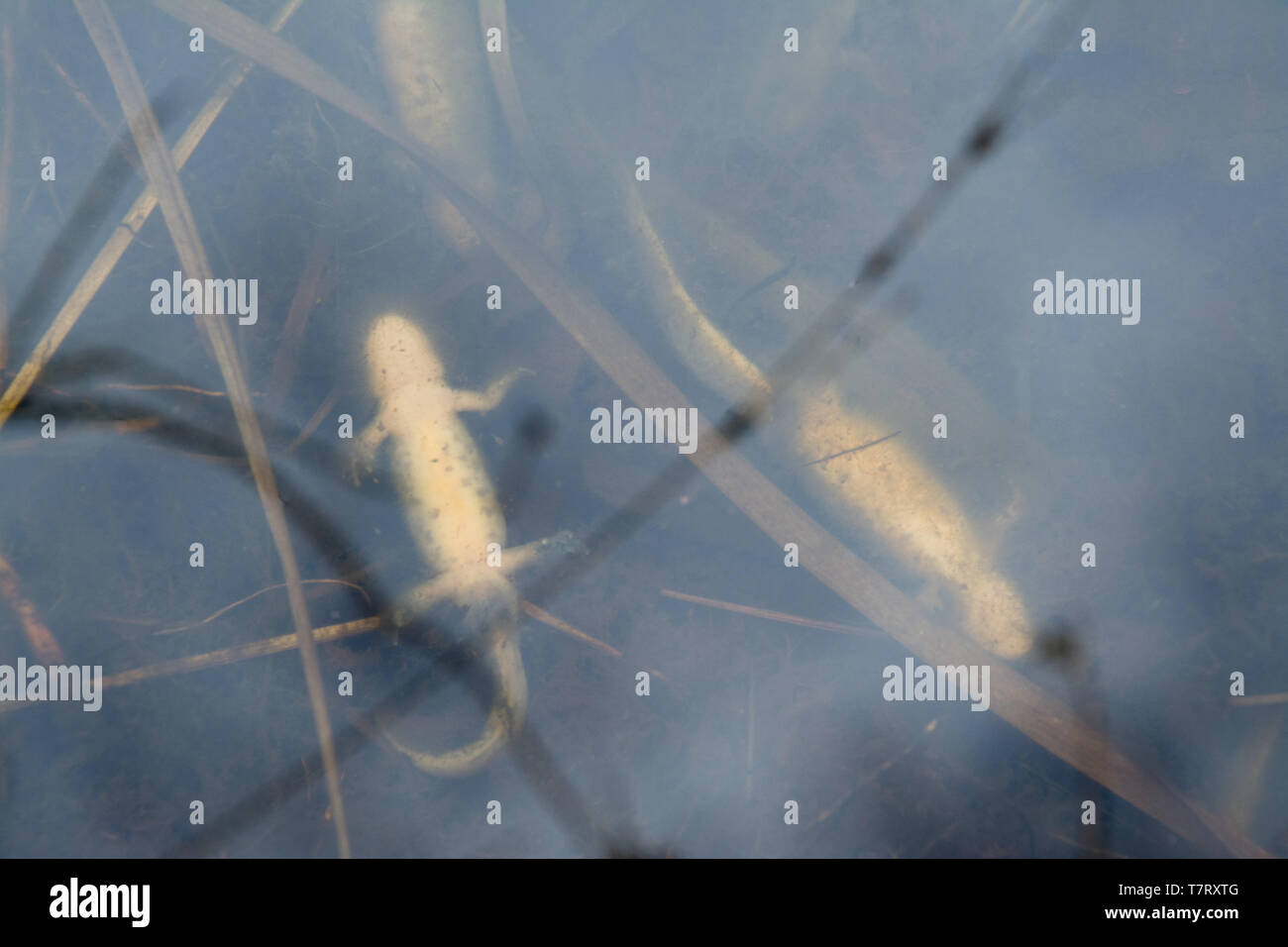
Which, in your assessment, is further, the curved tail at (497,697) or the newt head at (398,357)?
the newt head at (398,357)

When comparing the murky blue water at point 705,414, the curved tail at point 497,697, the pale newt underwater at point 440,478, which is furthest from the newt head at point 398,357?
the curved tail at point 497,697

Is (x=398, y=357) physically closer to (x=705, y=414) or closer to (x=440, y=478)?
(x=440, y=478)

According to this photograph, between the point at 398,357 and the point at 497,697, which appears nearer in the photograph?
the point at 497,697

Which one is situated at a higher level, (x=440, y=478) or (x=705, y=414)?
(x=705, y=414)

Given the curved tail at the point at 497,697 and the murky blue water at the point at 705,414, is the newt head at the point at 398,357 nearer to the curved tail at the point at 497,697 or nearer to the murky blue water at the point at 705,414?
the murky blue water at the point at 705,414

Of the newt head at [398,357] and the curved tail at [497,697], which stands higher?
the newt head at [398,357]

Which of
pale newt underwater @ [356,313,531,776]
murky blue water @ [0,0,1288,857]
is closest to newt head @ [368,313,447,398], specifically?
pale newt underwater @ [356,313,531,776]

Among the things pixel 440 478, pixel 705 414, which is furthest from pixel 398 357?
pixel 705 414

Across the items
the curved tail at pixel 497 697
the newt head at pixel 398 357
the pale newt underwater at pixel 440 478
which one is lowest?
the curved tail at pixel 497 697
